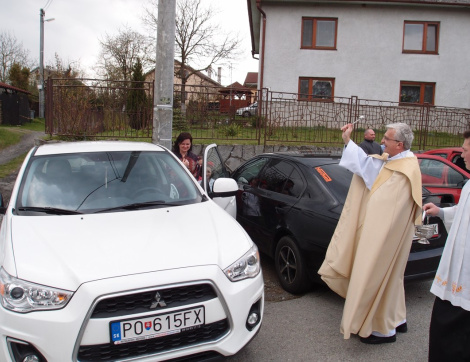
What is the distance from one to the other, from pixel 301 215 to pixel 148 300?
2151 millimetres

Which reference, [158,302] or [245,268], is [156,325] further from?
[245,268]

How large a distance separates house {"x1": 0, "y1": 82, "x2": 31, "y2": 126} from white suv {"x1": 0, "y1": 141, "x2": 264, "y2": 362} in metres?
23.7

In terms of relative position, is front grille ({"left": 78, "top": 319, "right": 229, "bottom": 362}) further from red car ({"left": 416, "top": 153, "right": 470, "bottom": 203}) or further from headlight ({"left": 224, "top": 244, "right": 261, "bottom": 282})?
red car ({"left": 416, "top": 153, "right": 470, "bottom": 203})

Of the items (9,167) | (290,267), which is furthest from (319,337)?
(9,167)

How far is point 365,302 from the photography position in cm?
310

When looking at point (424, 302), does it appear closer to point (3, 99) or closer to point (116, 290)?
point (116, 290)

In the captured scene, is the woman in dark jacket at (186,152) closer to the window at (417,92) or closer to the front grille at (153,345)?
the front grille at (153,345)

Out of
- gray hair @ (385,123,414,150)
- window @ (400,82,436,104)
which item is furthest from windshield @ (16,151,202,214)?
window @ (400,82,436,104)

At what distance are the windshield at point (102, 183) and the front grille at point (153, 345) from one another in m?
1.25

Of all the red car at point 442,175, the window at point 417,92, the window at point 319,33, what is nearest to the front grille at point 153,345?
the red car at point 442,175

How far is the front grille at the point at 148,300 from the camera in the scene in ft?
7.30

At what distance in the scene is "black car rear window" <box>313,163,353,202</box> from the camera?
13.1 ft

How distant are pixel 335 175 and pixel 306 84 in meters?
14.6

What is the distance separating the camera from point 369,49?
1775 centimetres
